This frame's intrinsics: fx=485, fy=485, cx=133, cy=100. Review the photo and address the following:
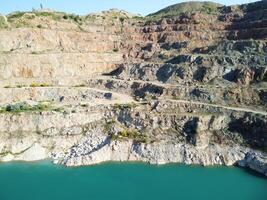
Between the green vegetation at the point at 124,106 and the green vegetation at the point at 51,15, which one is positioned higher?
the green vegetation at the point at 51,15

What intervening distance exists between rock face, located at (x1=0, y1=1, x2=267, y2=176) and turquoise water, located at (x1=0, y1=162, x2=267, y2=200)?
7.96ft

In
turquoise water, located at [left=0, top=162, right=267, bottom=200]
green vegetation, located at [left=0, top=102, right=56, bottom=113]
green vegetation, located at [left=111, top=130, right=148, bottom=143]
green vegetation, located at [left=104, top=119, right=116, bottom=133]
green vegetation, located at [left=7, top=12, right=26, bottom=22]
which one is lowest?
turquoise water, located at [left=0, top=162, right=267, bottom=200]

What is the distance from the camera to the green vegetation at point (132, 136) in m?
66.1

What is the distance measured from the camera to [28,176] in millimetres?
58469

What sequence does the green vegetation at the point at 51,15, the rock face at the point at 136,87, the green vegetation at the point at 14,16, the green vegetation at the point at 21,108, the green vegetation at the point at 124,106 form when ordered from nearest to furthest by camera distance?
the rock face at the point at 136,87, the green vegetation at the point at 21,108, the green vegetation at the point at 124,106, the green vegetation at the point at 14,16, the green vegetation at the point at 51,15

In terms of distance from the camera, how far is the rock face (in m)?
65.1

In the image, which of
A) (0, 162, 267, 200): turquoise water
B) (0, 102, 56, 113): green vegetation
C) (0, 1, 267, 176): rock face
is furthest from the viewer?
(0, 102, 56, 113): green vegetation

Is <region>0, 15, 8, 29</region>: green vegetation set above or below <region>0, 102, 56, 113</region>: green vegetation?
above

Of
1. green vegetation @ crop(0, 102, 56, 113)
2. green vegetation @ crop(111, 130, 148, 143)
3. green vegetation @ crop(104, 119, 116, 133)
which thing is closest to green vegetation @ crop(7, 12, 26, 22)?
green vegetation @ crop(0, 102, 56, 113)

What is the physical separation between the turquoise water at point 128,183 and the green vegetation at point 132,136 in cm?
431

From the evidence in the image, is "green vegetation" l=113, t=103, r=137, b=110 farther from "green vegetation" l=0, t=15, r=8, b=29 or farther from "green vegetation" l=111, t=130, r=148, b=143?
"green vegetation" l=0, t=15, r=8, b=29

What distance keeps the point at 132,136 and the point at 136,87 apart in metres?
17.5

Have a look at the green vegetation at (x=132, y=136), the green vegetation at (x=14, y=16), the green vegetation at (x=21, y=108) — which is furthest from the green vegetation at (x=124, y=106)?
the green vegetation at (x=14, y=16)

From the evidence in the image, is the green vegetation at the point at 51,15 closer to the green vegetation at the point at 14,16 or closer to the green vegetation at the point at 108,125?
the green vegetation at the point at 14,16
